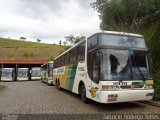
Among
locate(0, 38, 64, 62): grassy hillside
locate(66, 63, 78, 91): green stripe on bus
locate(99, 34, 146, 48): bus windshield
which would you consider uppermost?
locate(0, 38, 64, 62): grassy hillside

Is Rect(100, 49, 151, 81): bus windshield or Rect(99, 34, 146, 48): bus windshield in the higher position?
Rect(99, 34, 146, 48): bus windshield

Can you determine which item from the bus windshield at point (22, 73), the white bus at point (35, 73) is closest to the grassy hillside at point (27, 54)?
the white bus at point (35, 73)

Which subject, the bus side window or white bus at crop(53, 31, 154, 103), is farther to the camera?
the bus side window

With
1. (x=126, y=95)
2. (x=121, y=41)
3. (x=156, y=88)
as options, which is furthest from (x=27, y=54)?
(x=126, y=95)

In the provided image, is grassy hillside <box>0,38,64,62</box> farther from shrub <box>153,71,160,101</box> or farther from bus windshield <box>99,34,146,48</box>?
bus windshield <box>99,34,146,48</box>

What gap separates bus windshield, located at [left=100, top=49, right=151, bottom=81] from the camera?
9367 millimetres

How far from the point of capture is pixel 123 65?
31.4 feet

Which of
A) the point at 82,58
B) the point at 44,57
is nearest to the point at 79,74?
the point at 82,58

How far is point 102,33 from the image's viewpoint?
10.2 m

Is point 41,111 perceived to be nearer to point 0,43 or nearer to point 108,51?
point 108,51

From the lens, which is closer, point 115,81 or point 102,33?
point 115,81

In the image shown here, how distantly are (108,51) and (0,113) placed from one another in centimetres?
507

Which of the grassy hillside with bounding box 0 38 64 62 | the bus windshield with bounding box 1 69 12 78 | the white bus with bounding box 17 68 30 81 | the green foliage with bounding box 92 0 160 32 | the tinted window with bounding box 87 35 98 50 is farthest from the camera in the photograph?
the grassy hillside with bounding box 0 38 64 62

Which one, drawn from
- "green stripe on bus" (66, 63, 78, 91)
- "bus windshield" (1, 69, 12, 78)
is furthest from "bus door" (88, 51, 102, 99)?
"bus windshield" (1, 69, 12, 78)
